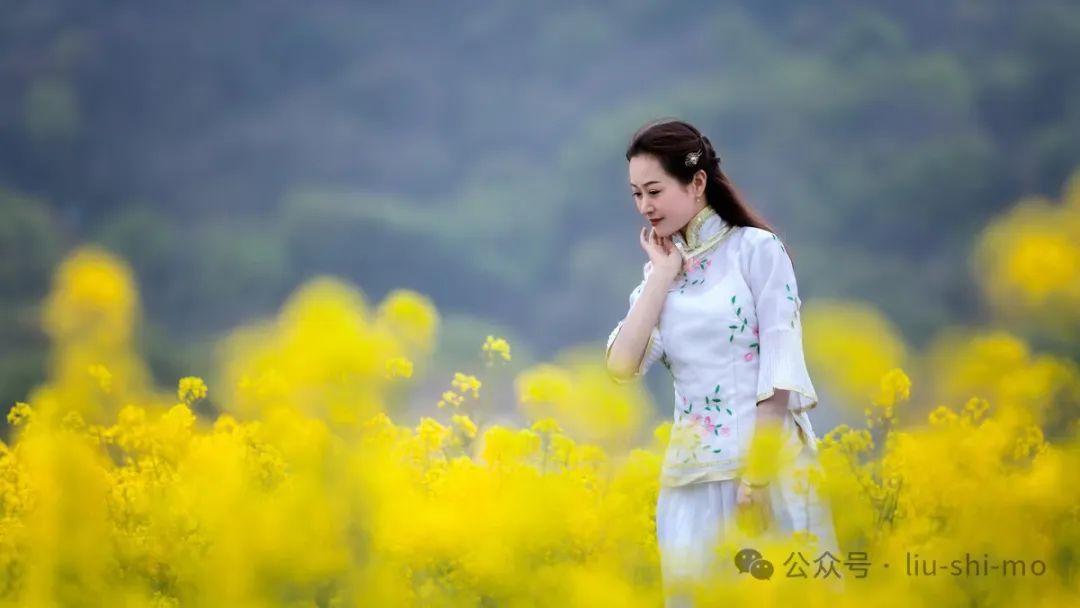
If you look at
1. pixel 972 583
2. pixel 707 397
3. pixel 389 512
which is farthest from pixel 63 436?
pixel 972 583

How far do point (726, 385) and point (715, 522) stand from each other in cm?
15

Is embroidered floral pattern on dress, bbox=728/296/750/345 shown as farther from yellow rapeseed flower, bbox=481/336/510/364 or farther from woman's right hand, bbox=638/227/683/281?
yellow rapeseed flower, bbox=481/336/510/364

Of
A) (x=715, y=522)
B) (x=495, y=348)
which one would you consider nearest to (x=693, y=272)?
(x=715, y=522)

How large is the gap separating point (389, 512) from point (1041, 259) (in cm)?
227

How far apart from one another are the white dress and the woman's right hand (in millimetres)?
23

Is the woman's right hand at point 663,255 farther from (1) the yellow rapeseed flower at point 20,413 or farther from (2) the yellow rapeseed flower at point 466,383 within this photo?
(1) the yellow rapeseed flower at point 20,413

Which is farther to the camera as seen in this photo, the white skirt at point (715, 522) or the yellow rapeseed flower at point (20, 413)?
the yellow rapeseed flower at point (20, 413)

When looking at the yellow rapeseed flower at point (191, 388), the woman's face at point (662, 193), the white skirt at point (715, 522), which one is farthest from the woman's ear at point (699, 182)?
the yellow rapeseed flower at point (191, 388)

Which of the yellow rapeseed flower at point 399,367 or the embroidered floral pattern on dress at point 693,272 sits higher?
the yellow rapeseed flower at point 399,367

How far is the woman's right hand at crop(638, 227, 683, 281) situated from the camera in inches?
62.2

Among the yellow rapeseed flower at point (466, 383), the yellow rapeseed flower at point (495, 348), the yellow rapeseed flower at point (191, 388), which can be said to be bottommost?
the yellow rapeseed flower at point (191, 388)

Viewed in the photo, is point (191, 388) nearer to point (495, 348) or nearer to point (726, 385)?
point (495, 348)

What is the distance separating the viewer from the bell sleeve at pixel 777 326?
150 centimetres

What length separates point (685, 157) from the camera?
158 centimetres
